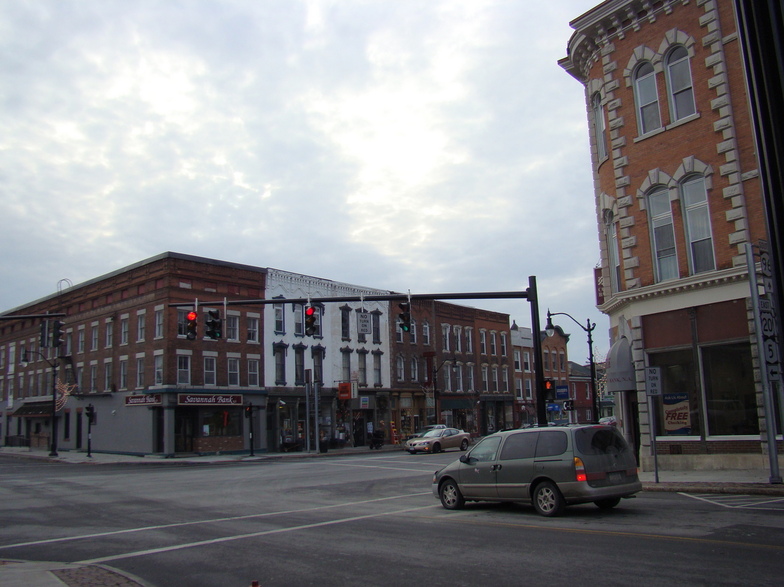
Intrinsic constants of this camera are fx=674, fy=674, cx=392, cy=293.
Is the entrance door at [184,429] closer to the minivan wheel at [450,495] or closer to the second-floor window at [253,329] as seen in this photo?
the second-floor window at [253,329]

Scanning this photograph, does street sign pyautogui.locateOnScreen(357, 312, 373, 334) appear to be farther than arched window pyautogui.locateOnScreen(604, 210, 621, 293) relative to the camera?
Yes

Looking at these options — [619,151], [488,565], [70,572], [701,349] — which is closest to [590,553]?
[488,565]

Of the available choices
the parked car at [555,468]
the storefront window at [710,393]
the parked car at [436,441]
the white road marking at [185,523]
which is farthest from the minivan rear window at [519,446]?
the parked car at [436,441]

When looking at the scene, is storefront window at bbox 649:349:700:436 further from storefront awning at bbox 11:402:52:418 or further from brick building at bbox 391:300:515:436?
storefront awning at bbox 11:402:52:418

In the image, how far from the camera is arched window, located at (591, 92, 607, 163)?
2408cm

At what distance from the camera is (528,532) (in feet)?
36.7

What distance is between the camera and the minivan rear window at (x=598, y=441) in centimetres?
1260

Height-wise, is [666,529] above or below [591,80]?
below

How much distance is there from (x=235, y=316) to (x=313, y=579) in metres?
39.2

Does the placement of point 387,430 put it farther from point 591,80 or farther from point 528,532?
point 528,532

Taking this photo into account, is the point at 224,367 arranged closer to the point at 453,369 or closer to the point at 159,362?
the point at 159,362

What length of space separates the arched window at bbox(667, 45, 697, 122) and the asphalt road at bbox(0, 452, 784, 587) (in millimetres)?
11554

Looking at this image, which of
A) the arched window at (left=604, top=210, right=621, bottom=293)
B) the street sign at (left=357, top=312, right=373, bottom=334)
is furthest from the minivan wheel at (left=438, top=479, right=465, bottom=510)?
the street sign at (left=357, top=312, right=373, bottom=334)

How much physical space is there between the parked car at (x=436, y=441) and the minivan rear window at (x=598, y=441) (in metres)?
27.3
